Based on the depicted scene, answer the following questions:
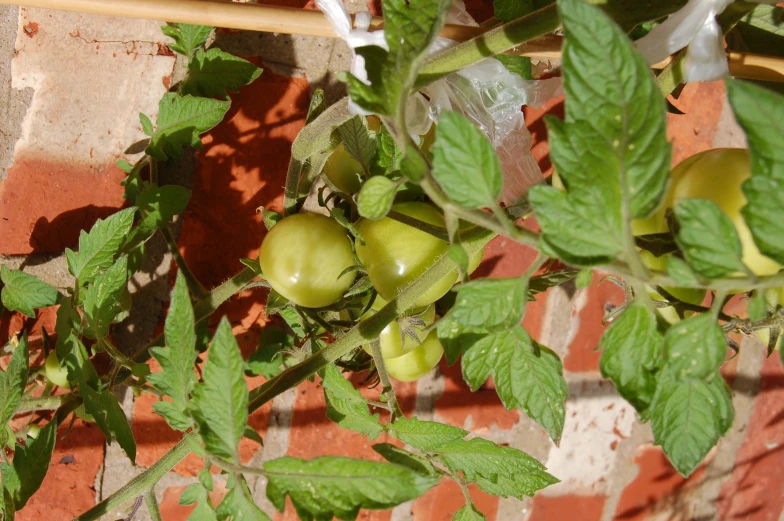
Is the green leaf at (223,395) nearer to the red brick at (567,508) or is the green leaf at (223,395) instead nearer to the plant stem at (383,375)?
the plant stem at (383,375)

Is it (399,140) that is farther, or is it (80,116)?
(80,116)

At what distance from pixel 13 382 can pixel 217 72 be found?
387 millimetres

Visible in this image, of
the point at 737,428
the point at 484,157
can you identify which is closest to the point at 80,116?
the point at 484,157

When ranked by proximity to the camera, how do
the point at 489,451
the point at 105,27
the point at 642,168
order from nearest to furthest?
the point at 642,168
the point at 489,451
the point at 105,27

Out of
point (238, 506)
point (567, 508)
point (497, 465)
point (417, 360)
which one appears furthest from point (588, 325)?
point (238, 506)

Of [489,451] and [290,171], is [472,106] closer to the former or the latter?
[290,171]

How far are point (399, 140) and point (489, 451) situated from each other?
31 centimetres

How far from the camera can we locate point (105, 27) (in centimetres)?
75

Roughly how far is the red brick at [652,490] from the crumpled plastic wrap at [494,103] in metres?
0.76

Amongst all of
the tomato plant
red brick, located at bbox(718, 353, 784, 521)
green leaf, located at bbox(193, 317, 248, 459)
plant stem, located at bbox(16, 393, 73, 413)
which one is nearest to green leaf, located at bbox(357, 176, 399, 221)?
the tomato plant

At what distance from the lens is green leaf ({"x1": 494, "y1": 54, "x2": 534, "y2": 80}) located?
58 centimetres

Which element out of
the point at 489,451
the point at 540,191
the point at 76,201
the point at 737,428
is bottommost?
the point at 737,428

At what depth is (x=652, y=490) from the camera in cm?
117

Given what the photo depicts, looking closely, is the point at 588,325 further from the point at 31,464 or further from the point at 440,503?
the point at 31,464
